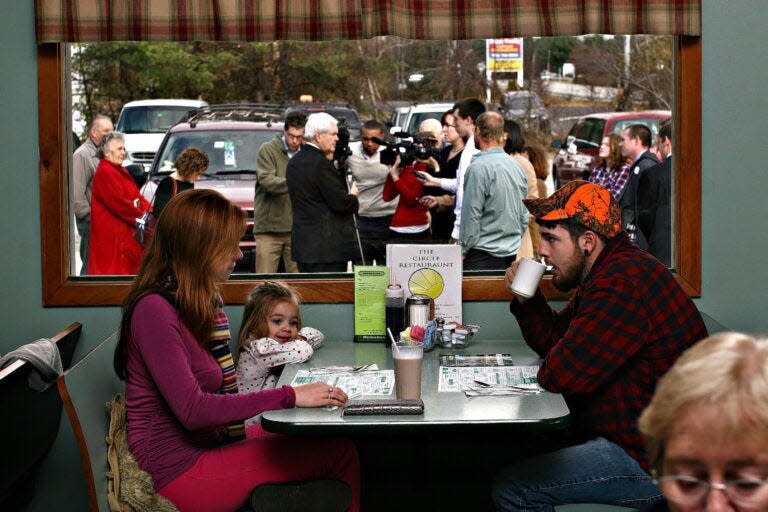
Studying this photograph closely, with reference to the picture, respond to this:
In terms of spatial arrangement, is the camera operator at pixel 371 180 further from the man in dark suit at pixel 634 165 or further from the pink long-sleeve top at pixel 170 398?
the pink long-sleeve top at pixel 170 398

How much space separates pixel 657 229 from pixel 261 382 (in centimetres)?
183

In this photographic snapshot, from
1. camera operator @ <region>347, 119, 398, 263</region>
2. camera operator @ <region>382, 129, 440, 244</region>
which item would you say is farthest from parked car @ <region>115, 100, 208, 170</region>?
camera operator @ <region>382, 129, 440, 244</region>

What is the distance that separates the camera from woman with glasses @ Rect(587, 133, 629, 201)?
252 inches

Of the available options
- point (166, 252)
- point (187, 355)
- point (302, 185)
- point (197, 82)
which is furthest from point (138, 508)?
point (197, 82)

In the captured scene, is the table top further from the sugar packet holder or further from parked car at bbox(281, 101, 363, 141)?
parked car at bbox(281, 101, 363, 141)

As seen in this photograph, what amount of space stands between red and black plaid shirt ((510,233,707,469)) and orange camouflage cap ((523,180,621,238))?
0.17 meters

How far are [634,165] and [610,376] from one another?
10.6ft

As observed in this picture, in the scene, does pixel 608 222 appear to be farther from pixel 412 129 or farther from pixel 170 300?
pixel 412 129

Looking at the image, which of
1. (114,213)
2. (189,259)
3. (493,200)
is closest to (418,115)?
(493,200)

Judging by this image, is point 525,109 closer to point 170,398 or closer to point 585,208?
point 585,208

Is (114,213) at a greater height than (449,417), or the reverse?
(114,213)

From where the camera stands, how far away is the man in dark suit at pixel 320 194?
18.3 ft

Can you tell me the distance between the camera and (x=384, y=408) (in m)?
2.84

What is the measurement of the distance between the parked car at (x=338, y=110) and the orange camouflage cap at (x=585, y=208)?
10.5 ft
